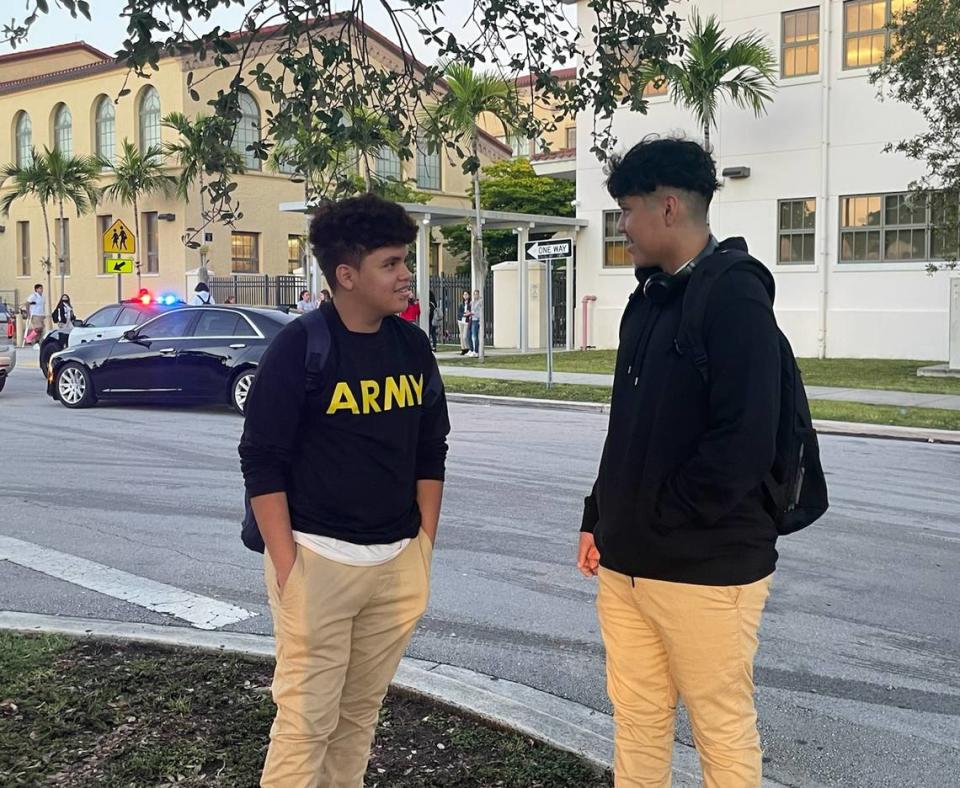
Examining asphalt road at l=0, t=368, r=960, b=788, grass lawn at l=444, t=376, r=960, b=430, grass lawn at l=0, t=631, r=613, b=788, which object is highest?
grass lawn at l=444, t=376, r=960, b=430

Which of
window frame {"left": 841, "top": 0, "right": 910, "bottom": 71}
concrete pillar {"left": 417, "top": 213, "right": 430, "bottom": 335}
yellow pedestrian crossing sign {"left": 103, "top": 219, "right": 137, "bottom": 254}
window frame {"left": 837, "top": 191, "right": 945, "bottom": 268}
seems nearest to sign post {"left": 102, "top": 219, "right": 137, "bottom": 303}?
yellow pedestrian crossing sign {"left": 103, "top": 219, "right": 137, "bottom": 254}

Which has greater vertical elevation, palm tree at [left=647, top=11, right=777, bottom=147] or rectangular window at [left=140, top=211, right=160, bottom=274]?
palm tree at [left=647, top=11, right=777, bottom=147]

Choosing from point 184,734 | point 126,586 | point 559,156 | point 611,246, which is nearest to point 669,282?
point 184,734

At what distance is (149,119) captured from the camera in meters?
34.5

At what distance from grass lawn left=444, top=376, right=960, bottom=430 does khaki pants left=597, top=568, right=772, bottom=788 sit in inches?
429

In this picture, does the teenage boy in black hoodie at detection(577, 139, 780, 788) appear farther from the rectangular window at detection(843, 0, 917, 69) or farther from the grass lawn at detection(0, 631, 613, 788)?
the rectangular window at detection(843, 0, 917, 69)

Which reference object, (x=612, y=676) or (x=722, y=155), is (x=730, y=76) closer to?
(x=722, y=155)

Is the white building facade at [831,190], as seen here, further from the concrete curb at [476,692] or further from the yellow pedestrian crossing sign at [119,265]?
the concrete curb at [476,692]

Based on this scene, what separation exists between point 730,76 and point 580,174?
17.7 ft

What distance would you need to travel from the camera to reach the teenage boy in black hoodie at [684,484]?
2.43m

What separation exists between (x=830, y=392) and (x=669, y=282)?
14.3 m

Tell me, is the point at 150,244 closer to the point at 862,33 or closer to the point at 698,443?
the point at 862,33

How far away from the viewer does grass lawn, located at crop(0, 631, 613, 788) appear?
333 cm

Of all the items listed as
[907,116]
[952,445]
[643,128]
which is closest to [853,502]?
[952,445]
